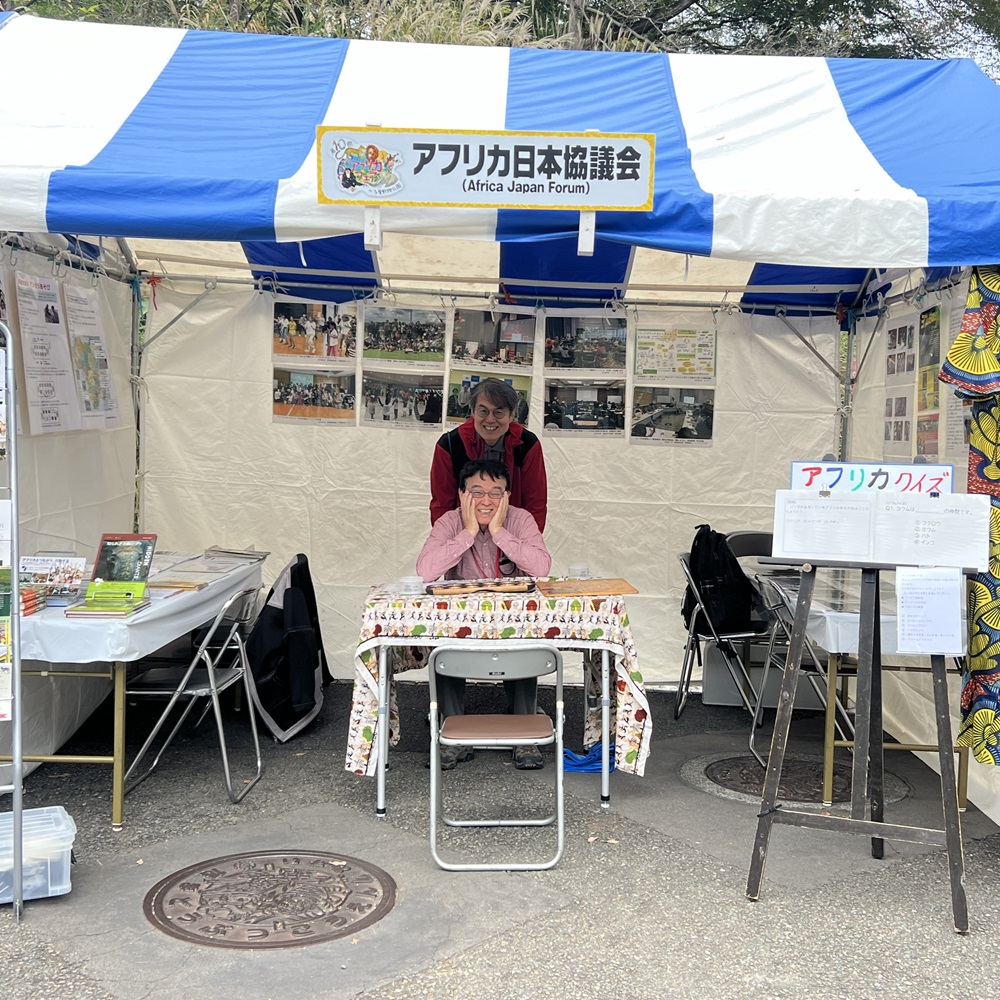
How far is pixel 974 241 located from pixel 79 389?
3.52 m

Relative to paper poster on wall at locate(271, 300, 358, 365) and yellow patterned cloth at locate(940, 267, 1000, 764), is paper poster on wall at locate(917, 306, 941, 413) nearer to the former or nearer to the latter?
yellow patterned cloth at locate(940, 267, 1000, 764)

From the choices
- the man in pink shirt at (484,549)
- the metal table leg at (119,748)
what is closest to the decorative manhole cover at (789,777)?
the man in pink shirt at (484,549)

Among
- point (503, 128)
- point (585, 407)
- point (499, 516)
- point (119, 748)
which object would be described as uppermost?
point (503, 128)

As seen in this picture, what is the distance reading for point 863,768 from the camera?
2996 millimetres

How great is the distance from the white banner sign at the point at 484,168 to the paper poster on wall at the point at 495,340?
2393mm

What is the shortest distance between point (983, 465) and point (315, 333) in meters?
3.44

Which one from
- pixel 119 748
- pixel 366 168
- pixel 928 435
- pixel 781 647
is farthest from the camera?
pixel 781 647

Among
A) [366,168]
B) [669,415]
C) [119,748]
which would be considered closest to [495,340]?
[669,415]

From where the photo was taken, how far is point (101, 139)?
132 inches

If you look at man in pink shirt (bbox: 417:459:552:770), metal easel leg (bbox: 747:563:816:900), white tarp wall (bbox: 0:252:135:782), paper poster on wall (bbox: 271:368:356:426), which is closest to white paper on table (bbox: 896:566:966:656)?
metal easel leg (bbox: 747:563:816:900)

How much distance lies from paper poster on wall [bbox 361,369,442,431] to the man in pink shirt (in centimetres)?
136

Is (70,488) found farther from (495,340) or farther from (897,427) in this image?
(897,427)

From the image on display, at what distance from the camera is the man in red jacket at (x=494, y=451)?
4.60 m

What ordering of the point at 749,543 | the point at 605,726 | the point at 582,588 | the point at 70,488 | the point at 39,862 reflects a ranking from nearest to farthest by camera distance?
1. the point at 39,862
2. the point at 605,726
3. the point at 582,588
4. the point at 70,488
5. the point at 749,543
